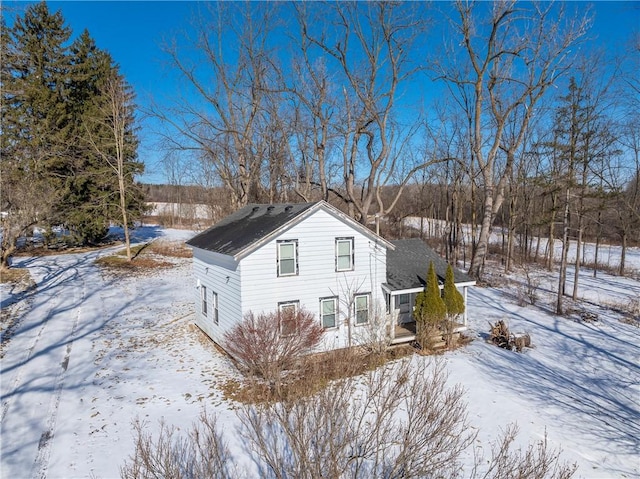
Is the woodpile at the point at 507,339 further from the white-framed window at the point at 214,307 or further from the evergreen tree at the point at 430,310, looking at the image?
the white-framed window at the point at 214,307

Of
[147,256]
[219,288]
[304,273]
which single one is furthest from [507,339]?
[147,256]

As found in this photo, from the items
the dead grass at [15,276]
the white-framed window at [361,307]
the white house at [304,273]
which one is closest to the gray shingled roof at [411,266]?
the white house at [304,273]

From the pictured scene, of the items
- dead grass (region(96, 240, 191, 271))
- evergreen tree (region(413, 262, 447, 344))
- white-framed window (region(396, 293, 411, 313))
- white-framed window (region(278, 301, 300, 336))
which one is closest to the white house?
evergreen tree (region(413, 262, 447, 344))

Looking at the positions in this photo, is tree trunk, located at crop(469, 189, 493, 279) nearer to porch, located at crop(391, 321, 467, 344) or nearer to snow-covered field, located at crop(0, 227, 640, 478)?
snow-covered field, located at crop(0, 227, 640, 478)

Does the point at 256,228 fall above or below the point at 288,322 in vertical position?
above

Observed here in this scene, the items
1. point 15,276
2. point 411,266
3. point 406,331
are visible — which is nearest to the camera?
point 406,331

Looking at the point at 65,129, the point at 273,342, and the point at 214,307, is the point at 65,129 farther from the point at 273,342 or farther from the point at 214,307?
the point at 273,342

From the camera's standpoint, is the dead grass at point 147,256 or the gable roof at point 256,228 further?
the dead grass at point 147,256

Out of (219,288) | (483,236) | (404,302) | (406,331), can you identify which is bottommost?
(406,331)

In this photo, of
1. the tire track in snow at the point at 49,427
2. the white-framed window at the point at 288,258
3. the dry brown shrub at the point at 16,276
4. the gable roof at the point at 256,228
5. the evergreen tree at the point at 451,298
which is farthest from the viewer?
the dry brown shrub at the point at 16,276
